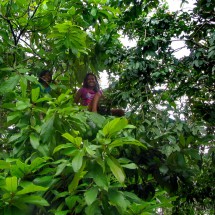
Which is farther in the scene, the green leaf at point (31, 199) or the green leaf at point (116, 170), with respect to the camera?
the green leaf at point (116, 170)

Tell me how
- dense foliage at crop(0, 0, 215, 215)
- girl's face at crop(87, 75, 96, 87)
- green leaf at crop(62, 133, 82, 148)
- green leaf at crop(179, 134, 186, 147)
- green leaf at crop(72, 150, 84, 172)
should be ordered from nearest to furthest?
green leaf at crop(72, 150, 84, 172), green leaf at crop(62, 133, 82, 148), dense foliage at crop(0, 0, 215, 215), green leaf at crop(179, 134, 186, 147), girl's face at crop(87, 75, 96, 87)

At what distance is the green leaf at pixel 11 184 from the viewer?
139 cm

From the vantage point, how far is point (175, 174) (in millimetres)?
2768

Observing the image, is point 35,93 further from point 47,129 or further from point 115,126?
point 115,126

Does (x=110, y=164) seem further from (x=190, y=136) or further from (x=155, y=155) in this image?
(x=155, y=155)

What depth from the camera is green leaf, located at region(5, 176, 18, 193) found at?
1.39 m

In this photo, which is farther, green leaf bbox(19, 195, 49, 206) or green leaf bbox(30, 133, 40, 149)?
green leaf bbox(30, 133, 40, 149)

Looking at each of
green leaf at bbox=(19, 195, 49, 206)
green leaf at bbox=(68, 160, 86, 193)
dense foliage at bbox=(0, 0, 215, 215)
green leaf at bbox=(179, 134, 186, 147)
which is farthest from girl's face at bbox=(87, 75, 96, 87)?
green leaf at bbox=(19, 195, 49, 206)

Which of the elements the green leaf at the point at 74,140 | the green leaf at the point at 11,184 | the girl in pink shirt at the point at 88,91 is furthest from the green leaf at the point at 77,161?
the girl in pink shirt at the point at 88,91

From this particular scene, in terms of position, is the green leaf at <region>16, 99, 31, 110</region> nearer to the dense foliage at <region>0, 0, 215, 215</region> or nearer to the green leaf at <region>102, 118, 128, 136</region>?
the dense foliage at <region>0, 0, 215, 215</region>

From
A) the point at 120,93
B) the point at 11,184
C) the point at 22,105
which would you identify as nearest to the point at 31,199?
the point at 11,184

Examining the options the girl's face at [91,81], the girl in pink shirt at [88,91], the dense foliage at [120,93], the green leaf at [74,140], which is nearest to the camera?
the green leaf at [74,140]

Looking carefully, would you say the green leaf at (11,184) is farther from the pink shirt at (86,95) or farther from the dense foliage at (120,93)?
the pink shirt at (86,95)

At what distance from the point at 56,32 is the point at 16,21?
0.53 metres
